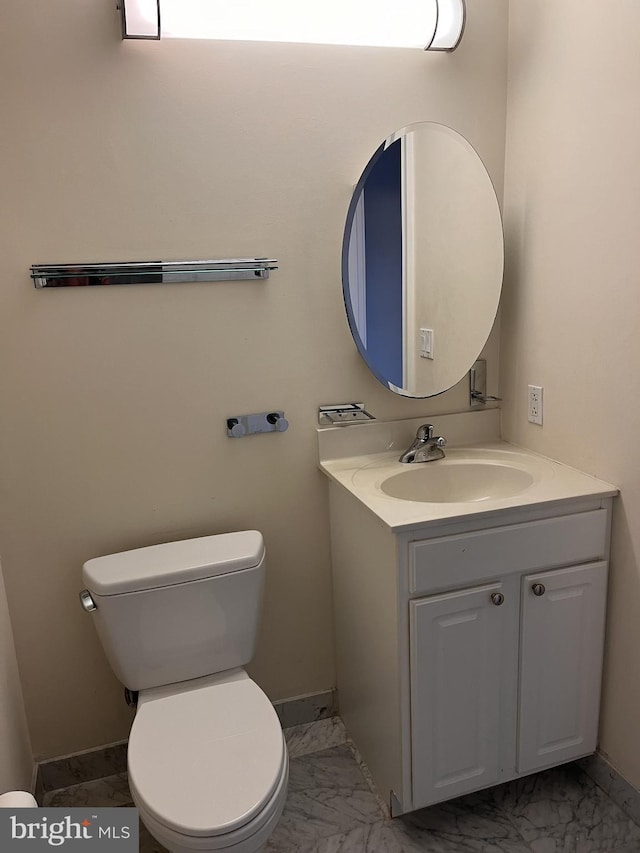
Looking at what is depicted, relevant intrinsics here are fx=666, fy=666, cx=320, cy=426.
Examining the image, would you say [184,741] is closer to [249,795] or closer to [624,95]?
[249,795]

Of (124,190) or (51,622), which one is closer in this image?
(124,190)

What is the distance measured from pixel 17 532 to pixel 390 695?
1032mm

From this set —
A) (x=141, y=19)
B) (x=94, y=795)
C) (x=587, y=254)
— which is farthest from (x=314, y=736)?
(x=141, y=19)

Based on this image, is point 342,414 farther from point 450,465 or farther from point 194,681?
point 194,681

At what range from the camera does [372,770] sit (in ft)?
6.03

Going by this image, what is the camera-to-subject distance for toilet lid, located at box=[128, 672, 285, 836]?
1278 millimetres

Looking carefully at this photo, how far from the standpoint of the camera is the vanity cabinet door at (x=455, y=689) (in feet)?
5.07

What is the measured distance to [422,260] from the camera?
1.88 meters

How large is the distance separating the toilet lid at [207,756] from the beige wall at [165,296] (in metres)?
0.39

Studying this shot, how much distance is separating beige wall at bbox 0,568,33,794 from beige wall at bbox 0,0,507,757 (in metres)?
0.05

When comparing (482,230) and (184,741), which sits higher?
(482,230)

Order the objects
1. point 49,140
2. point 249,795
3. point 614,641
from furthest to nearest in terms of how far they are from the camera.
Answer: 1. point 614,641
2. point 49,140
3. point 249,795

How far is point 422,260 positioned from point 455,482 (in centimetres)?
64

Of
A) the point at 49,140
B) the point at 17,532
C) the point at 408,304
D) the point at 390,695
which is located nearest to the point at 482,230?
the point at 408,304
